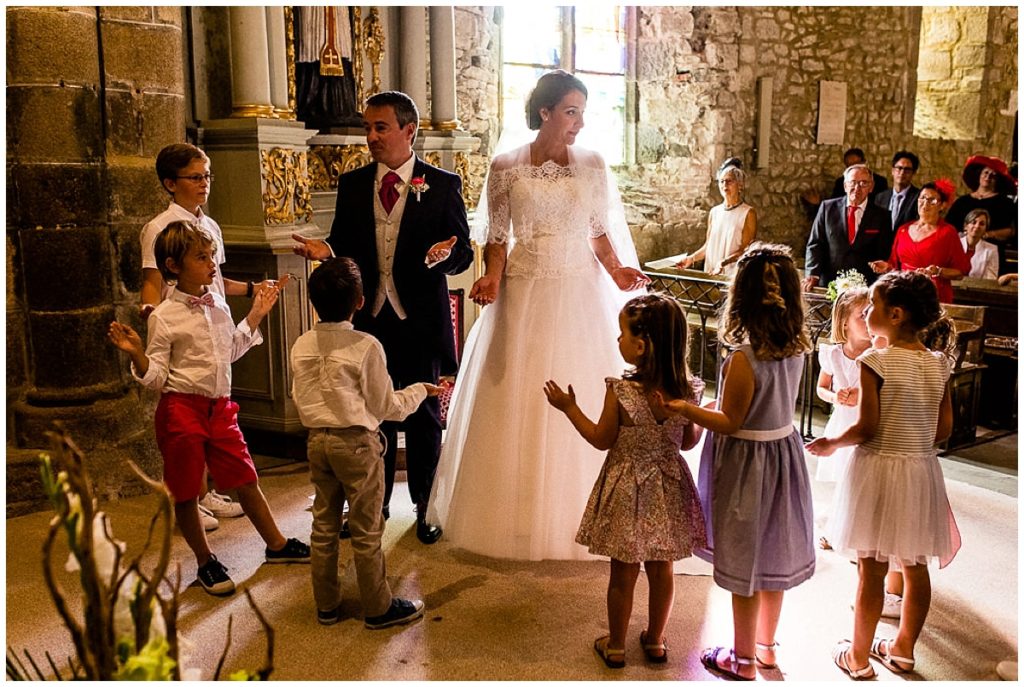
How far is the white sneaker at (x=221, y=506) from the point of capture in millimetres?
4105

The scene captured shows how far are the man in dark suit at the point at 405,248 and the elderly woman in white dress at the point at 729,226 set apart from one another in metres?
3.71

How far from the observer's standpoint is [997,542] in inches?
154

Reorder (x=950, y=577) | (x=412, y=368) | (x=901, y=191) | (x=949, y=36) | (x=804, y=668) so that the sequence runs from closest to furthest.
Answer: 1. (x=804, y=668)
2. (x=950, y=577)
3. (x=412, y=368)
4. (x=901, y=191)
5. (x=949, y=36)

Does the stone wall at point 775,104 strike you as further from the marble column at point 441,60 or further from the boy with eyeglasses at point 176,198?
the boy with eyeglasses at point 176,198

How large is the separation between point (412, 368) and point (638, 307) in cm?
137

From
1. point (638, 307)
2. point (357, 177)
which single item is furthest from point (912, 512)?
point (357, 177)

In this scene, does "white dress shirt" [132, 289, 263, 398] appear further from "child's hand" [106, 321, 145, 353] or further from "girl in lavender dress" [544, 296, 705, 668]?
"girl in lavender dress" [544, 296, 705, 668]

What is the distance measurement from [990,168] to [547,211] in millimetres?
5362

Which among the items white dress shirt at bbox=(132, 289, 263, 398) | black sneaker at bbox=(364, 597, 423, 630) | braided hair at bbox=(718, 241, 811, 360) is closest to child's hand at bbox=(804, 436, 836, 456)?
braided hair at bbox=(718, 241, 811, 360)

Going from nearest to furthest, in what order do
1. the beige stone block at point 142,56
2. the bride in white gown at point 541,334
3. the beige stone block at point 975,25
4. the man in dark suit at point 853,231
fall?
the bride in white gown at point 541,334, the beige stone block at point 142,56, the man in dark suit at point 853,231, the beige stone block at point 975,25

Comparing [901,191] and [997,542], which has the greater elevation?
[901,191]

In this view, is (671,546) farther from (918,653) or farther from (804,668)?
(918,653)

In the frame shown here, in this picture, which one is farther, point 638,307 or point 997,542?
point 997,542

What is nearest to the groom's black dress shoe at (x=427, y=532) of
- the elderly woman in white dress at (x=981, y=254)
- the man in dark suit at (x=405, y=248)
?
the man in dark suit at (x=405, y=248)
